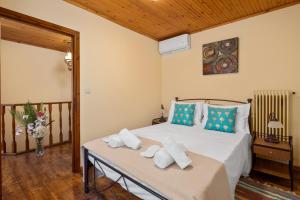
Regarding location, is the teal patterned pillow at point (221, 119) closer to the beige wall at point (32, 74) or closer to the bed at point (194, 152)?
Answer: the bed at point (194, 152)

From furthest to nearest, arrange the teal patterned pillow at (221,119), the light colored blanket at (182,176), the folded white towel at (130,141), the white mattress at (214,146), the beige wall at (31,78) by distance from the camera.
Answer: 1. the beige wall at (31,78)
2. the teal patterned pillow at (221,119)
3. the folded white towel at (130,141)
4. the white mattress at (214,146)
5. the light colored blanket at (182,176)

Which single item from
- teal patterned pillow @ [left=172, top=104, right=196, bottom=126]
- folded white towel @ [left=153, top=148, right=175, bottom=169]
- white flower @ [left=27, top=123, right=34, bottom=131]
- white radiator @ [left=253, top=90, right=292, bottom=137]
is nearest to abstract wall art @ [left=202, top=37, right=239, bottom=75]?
white radiator @ [left=253, top=90, right=292, bottom=137]

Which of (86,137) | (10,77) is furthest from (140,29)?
(10,77)

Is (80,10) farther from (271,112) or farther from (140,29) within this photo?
(271,112)

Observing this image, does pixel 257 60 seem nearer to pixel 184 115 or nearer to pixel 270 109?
pixel 270 109

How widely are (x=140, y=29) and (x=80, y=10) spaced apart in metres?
1.24

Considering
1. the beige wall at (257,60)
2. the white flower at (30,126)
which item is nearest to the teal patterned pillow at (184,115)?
the beige wall at (257,60)

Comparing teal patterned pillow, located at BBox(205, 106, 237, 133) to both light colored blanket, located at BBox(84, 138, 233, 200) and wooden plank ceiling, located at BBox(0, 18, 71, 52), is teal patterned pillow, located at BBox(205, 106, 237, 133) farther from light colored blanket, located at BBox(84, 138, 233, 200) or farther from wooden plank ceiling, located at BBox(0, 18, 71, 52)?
wooden plank ceiling, located at BBox(0, 18, 71, 52)

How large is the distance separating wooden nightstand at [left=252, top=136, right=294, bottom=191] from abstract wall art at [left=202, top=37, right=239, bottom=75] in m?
1.30

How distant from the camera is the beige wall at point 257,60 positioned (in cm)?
239

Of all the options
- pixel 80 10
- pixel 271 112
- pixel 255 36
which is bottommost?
pixel 271 112

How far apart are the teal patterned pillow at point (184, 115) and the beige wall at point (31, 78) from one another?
10.1ft

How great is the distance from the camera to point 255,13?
8.71ft

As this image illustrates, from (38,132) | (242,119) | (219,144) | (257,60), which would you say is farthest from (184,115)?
(38,132)
